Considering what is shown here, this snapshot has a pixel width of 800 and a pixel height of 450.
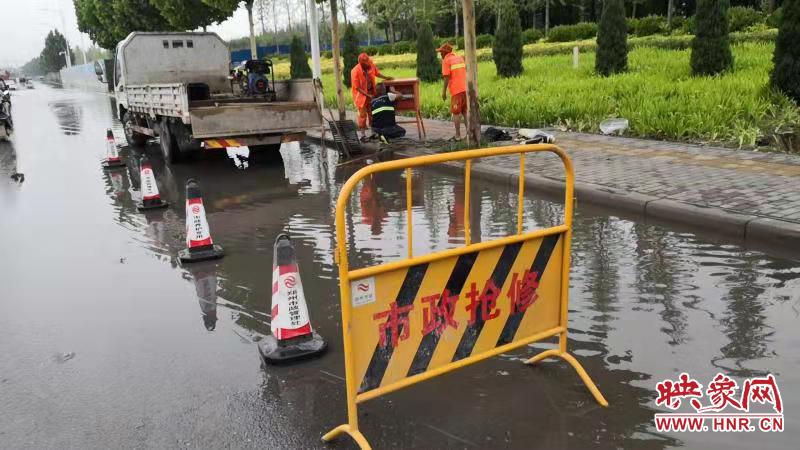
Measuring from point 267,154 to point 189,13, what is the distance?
18821 mm

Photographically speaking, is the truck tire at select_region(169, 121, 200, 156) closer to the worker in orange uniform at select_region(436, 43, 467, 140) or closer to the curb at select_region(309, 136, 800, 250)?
the worker in orange uniform at select_region(436, 43, 467, 140)

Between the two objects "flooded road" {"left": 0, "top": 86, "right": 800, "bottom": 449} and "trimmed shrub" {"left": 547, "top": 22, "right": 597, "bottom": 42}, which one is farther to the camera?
"trimmed shrub" {"left": 547, "top": 22, "right": 597, "bottom": 42}

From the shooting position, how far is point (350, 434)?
3008mm

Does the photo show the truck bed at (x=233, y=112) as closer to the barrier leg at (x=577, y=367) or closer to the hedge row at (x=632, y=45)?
the barrier leg at (x=577, y=367)

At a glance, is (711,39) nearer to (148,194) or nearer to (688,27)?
(148,194)

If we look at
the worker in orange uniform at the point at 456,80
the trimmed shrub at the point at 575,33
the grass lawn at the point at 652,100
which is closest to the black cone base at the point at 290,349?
the grass lawn at the point at 652,100

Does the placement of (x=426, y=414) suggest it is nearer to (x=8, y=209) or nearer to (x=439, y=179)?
(x=439, y=179)

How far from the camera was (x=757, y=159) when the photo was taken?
8688mm

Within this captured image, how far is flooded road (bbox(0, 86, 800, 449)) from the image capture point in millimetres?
3270

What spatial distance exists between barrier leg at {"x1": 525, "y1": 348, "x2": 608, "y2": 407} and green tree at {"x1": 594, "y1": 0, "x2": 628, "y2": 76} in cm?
1406

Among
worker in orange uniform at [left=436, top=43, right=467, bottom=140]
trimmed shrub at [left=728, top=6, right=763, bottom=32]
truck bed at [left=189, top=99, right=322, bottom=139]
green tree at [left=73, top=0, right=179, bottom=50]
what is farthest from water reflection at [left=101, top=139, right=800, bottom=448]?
green tree at [left=73, top=0, right=179, bottom=50]

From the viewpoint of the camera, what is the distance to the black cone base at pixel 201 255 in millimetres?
6234

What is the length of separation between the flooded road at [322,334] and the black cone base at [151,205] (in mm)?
506

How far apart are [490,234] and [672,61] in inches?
474
